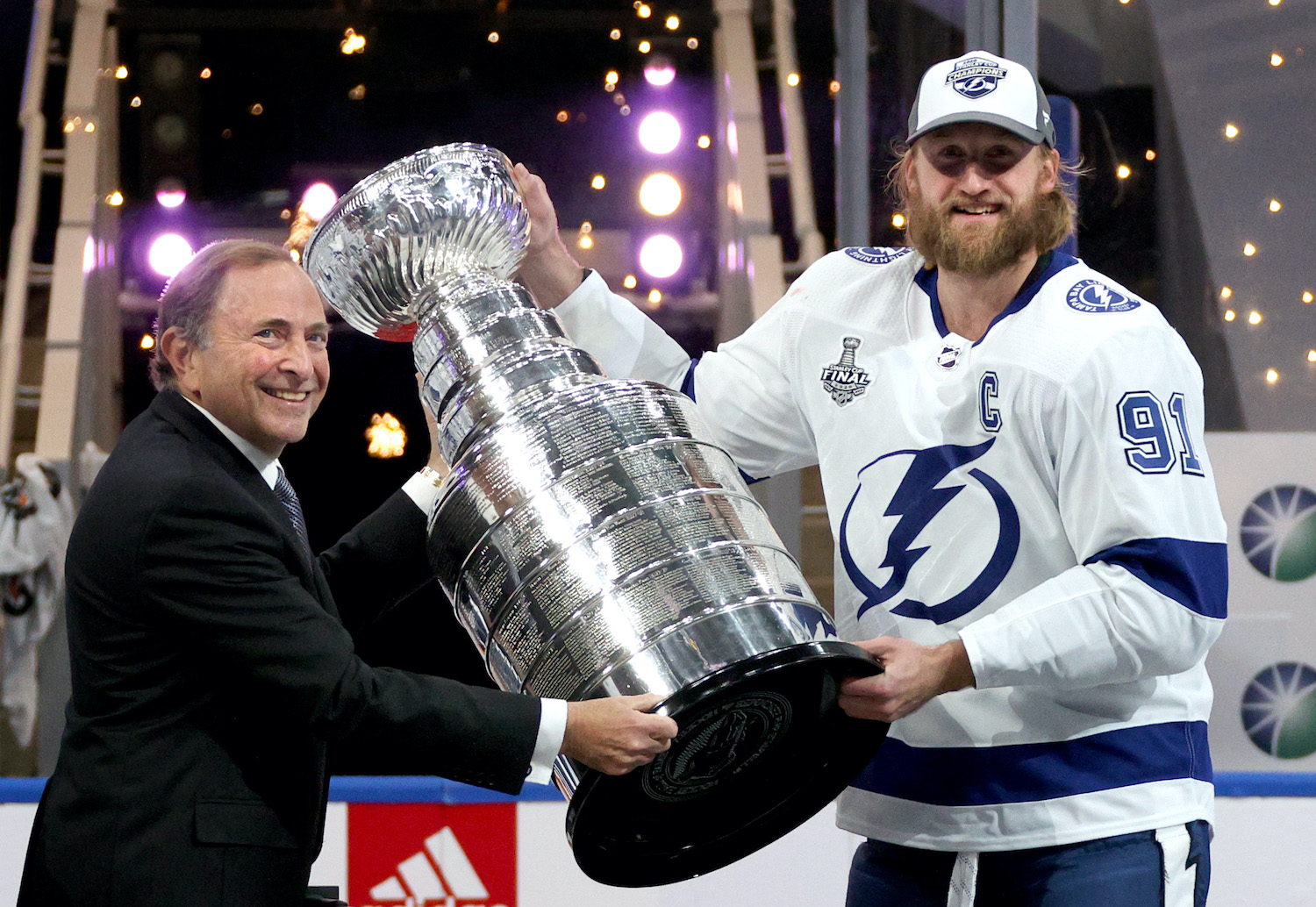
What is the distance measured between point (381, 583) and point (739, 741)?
682 millimetres

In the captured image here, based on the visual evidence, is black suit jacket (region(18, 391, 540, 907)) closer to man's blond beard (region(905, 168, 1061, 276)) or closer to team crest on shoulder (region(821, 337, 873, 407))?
team crest on shoulder (region(821, 337, 873, 407))

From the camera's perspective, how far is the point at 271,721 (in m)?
1.88

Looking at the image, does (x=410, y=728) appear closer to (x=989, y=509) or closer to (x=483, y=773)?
(x=483, y=773)

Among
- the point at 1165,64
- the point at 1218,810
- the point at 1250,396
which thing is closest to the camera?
the point at 1218,810

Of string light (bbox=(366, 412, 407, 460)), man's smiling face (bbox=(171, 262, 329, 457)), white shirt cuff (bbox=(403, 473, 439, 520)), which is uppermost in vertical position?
string light (bbox=(366, 412, 407, 460))

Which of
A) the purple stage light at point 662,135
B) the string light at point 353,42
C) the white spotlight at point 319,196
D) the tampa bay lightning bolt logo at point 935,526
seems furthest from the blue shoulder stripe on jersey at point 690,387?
the string light at point 353,42

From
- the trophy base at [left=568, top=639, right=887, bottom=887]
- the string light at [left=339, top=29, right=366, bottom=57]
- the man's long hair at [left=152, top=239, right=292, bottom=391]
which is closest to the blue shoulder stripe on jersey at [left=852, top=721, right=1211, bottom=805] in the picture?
the trophy base at [left=568, top=639, right=887, bottom=887]

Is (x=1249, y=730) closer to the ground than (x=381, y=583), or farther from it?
closer to the ground

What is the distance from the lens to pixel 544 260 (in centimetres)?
235

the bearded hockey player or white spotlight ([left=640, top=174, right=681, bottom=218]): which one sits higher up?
white spotlight ([left=640, top=174, right=681, bottom=218])

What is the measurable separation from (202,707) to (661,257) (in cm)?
649

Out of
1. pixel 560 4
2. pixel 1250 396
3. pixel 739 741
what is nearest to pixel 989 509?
pixel 739 741

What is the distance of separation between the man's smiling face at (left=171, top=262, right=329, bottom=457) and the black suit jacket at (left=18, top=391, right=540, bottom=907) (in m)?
0.06

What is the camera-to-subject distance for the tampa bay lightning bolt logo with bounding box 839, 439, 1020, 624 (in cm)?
205
